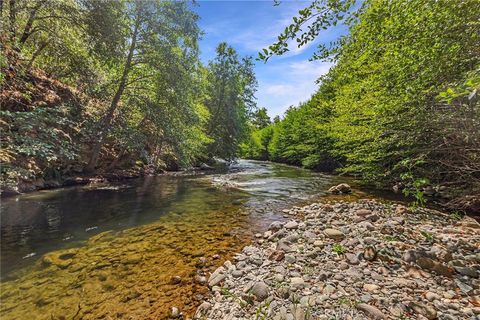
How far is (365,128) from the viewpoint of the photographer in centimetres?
1001

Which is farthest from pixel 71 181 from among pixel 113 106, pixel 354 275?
pixel 354 275

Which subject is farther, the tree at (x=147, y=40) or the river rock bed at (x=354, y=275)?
the tree at (x=147, y=40)

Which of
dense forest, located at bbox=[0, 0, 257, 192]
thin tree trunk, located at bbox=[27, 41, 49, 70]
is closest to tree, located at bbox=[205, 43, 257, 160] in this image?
dense forest, located at bbox=[0, 0, 257, 192]

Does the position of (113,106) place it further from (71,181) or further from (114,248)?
(114,248)

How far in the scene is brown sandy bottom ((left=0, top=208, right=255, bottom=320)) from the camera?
340 centimetres

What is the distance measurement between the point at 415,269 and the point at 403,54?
3708 mm

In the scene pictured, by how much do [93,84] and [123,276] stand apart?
9.42 meters

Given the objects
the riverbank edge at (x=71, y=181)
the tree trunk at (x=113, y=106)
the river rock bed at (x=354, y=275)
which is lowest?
the river rock bed at (x=354, y=275)

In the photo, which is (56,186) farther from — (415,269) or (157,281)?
(415,269)

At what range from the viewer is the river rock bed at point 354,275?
2840 mm

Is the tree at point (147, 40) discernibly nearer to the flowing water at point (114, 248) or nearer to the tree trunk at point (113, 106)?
the tree trunk at point (113, 106)

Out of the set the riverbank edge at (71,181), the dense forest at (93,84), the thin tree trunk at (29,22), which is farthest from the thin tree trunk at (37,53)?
the riverbank edge at (71,181)

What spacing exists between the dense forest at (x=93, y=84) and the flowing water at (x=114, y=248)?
181 centimetres

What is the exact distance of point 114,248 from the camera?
530cm
